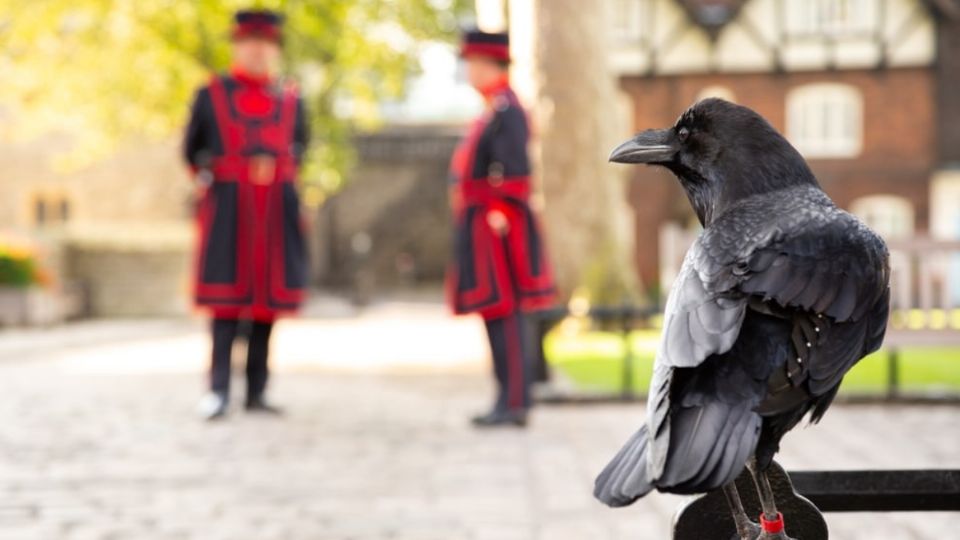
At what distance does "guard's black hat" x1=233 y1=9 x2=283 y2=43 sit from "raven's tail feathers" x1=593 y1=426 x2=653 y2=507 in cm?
552

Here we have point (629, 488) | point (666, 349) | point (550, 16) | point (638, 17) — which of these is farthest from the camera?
point (638, 17)

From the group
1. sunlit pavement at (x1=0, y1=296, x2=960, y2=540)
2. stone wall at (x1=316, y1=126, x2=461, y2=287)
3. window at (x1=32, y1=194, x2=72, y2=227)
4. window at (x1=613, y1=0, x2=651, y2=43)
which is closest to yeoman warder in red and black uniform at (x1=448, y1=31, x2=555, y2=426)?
sunlit pavement at (x1=0, y1=296, x2=960, y2=540)

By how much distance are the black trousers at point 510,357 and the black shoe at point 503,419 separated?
27mm

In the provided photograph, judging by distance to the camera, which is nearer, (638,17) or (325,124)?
(325,124)

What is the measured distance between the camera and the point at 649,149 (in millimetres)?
1631

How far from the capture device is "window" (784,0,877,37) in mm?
24438

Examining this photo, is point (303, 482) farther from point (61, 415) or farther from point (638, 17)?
point (638, 17)

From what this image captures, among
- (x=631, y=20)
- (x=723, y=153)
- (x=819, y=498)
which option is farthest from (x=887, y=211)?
(x=723, y=153)

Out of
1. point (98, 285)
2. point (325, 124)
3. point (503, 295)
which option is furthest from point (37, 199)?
point (503, 295)

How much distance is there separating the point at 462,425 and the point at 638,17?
63.7ft

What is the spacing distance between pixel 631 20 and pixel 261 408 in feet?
63.1

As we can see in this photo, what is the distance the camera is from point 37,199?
85.3 ft

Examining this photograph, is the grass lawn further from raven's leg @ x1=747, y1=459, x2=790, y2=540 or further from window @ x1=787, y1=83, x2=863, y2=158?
window @ x1=787, y1=83, x2=863, y2=158

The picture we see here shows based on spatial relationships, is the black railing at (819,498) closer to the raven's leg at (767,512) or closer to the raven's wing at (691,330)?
the raven's leg at (767,512)
